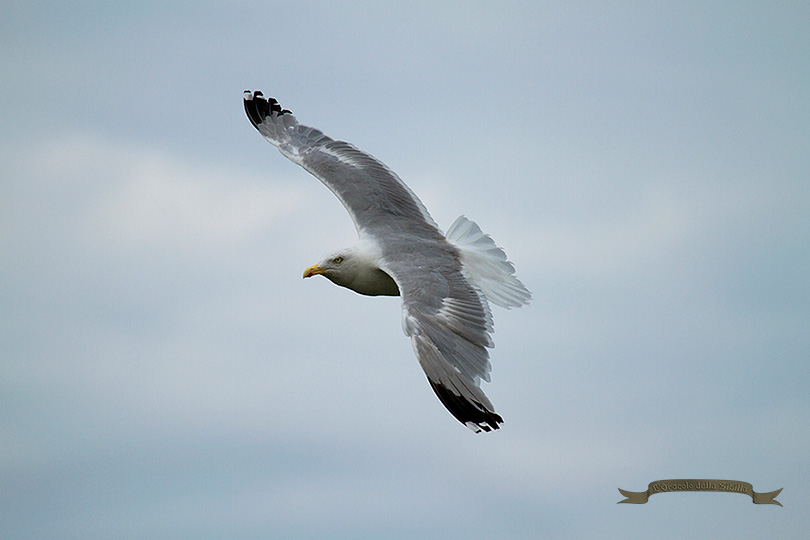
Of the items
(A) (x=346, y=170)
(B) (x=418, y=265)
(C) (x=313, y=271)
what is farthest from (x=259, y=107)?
(B) (x=418, y=265)

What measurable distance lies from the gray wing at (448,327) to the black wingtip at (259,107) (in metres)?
3.37

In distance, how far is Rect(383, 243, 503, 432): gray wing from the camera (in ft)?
21.7

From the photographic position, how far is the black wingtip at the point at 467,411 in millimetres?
6426

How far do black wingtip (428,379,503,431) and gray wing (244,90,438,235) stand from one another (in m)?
2.71

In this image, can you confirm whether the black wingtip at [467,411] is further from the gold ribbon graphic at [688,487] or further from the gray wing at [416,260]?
the gold ribbon graphic at [688,487]

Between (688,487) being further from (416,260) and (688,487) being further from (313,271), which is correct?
(313,271)

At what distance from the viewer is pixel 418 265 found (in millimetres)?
8094

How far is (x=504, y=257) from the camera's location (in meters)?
9.11

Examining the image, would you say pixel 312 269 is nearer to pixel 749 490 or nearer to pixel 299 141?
pixel 299 141

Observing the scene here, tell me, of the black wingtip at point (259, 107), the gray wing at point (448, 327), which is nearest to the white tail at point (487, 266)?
the gray wing at point (448, 327)

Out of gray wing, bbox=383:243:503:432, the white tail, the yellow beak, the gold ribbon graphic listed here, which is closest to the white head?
the yellow beak

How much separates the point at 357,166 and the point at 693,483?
179 inches

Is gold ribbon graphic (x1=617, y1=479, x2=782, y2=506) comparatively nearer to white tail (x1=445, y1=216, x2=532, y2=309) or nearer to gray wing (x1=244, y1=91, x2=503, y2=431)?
white tail (x1=445, y1=216, x2=532, y2=309)

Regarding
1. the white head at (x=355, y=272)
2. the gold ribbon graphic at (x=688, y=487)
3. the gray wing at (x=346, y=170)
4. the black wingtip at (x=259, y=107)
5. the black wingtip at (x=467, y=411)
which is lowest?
the black wingtip at (x=467, y=411)
